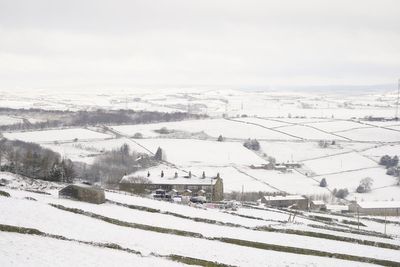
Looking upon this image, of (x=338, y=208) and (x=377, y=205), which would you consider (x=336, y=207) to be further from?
(x=377, y=205)

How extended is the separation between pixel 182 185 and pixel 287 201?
16441 mm

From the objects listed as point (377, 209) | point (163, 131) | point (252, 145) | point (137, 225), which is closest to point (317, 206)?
point (377, 209)

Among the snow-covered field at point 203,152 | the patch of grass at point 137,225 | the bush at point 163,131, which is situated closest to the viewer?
the patch of grass at point 137,225

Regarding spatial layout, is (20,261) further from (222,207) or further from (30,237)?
(222,207)

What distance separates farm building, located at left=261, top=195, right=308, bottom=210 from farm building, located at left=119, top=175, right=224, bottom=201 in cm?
764

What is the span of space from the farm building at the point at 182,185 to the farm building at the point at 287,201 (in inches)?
301

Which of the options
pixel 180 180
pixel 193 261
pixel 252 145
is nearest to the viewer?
pixel 193 261

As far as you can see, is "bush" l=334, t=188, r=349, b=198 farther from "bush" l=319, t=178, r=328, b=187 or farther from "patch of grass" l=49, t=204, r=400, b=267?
"patch of grass" l=49, t=204, r=400, b=267

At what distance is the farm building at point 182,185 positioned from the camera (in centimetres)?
8069

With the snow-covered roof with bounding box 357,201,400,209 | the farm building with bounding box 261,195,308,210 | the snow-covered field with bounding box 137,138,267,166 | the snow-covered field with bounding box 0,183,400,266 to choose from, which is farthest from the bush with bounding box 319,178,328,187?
the snow-covered field with bounding box 0,183,400,266

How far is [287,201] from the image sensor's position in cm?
8188

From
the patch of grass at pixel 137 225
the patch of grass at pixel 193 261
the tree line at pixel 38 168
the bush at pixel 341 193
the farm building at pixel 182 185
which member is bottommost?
the bush at pixel 341 193

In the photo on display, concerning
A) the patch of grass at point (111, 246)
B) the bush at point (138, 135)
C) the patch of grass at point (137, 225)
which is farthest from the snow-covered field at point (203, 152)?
the patch of grass at point (111, 246)

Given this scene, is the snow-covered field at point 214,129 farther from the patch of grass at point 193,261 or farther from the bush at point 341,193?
the patch of grass at point 193,261
